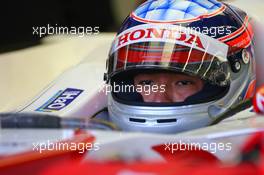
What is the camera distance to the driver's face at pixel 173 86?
1295 millimetres

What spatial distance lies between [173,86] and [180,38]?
12 cm

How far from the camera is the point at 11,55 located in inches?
102

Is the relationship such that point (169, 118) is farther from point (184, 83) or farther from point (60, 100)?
point (60, 100)

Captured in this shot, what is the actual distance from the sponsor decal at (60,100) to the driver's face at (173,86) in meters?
0.29

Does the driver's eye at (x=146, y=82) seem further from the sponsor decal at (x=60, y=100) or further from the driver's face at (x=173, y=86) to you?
the sponsor decal at (x=60, y=100)

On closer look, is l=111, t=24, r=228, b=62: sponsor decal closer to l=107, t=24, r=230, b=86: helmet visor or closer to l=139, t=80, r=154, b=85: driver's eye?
l=107, t=24, r=230, b=86: helmet visor

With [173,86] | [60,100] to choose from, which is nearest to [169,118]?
[173,86]

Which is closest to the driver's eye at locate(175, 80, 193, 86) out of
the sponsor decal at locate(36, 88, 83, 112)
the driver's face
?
the driver's face

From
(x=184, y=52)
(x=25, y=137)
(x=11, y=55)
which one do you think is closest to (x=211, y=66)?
(x=184, y=52)

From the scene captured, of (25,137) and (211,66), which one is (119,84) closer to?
(211,66)

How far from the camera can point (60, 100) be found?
5.08 ft

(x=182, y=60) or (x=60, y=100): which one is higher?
(x=182, y=60)

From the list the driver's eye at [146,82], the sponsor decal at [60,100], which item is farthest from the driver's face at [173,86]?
the sponsor decal at [60,100]

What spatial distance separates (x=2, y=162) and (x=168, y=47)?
61 centimetres
